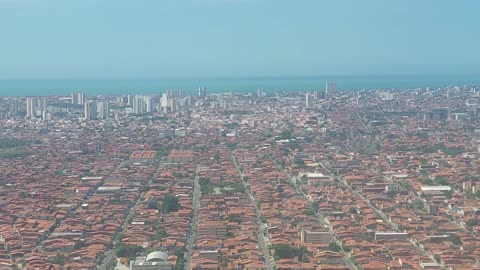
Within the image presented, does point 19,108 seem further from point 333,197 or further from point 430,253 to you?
point 430,253

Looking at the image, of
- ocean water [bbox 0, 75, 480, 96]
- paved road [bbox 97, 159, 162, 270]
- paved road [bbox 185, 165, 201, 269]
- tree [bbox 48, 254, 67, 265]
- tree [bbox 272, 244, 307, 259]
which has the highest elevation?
tree [bbox 272, 244, 307, 259]

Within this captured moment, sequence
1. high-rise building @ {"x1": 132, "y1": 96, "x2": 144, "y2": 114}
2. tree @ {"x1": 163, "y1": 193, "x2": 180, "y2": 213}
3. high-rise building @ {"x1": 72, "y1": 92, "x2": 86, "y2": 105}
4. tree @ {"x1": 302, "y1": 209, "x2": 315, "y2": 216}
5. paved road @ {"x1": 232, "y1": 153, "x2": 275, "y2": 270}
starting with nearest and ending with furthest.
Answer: paved road @ {"x1": 232, "y1": 153, "x2": 275, "y2": 270}
tree @ {"x1": 302, "y1": 209, "x2": 315, "y2": 216}
tree @ {"x1": 163, "y1": 193, "x2": 180, "y2": 213}
high-rise building @ {"x1": 132, "y1": 96, "x2": 144, "y2": 114}
high-rise building @ {"x1": 72, "y1": 92, "x2": 86, "y2": 105}

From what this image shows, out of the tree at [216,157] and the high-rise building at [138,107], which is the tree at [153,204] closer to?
the tree at [216,157]

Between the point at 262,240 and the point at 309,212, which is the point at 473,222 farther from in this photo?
the point at 262,240


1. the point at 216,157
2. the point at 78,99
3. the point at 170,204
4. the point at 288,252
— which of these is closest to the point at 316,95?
the point at 78,99

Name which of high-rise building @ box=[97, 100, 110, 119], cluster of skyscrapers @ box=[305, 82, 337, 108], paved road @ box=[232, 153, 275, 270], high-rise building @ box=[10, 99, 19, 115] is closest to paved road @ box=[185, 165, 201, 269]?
paved road @ box=[232, 153, 275, 270]

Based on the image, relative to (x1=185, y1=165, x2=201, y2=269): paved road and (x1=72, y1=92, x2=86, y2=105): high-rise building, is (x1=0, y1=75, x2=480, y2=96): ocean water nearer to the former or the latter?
(x1=72, y1=92, x2=86, y2=105): high-rise building

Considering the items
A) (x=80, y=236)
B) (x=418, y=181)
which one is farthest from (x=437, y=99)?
(x=80, y=236)
